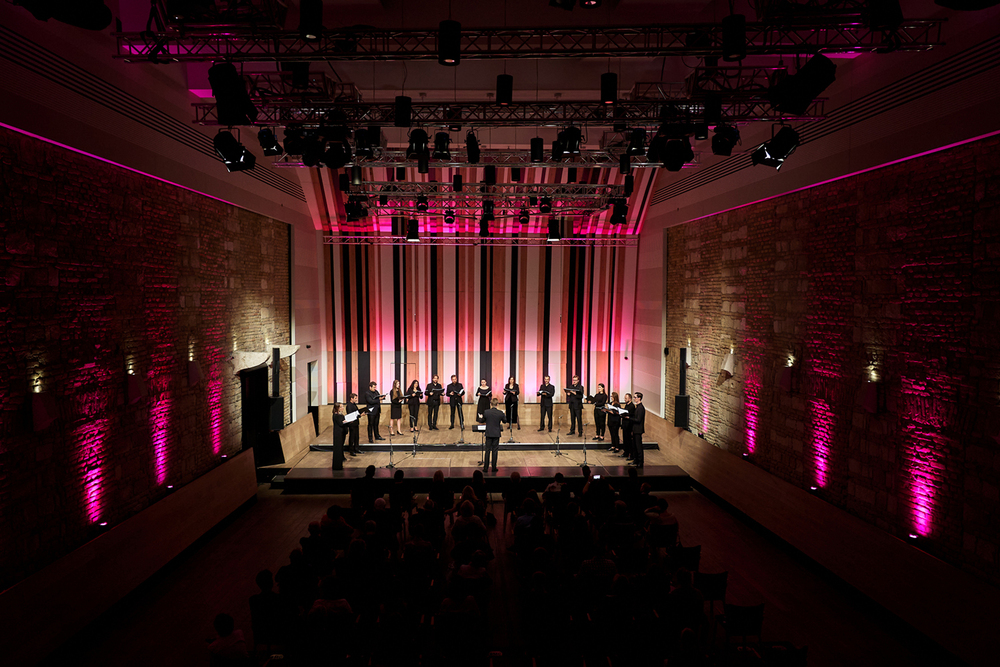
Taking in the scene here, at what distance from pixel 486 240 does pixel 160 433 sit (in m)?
9.35

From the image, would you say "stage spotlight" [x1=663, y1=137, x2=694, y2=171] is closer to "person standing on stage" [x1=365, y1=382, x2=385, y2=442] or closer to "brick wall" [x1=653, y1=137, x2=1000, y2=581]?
"brick wall" [x1=653, y1=137, x2=1000, y2=581]

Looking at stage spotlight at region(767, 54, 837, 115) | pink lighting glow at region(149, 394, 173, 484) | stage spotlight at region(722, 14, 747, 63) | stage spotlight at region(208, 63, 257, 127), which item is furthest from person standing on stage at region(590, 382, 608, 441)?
stage spotlight at region(208, 63, 257, 127)

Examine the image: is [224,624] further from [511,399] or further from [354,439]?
[511,399]

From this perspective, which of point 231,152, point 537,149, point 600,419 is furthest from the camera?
point 600,419

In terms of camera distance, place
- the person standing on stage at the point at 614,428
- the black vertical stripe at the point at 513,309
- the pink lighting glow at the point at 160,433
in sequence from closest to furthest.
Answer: the pink lighting glow at the point at 160,433, the person standing on stage at the point at 614,428, the black vertical stripe at the point at 513,309

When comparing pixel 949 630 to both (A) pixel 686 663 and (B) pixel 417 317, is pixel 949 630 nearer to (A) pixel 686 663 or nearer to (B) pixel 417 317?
(A) pixel 686 663

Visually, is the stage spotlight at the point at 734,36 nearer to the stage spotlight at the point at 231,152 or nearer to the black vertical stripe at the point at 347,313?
the stage spotlight at the point at 231,152

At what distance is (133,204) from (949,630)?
33.3 feet

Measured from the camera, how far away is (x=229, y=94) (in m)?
5.35

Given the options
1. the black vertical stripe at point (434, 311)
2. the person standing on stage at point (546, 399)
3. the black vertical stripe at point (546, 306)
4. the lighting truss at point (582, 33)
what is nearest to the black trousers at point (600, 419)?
the person standing on stage at point (546, 399)

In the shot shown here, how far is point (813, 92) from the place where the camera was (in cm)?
518

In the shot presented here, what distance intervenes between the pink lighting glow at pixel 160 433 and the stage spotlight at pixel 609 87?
718 centimetres

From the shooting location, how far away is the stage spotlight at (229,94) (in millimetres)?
5281

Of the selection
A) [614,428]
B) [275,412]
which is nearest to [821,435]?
[614,428]
